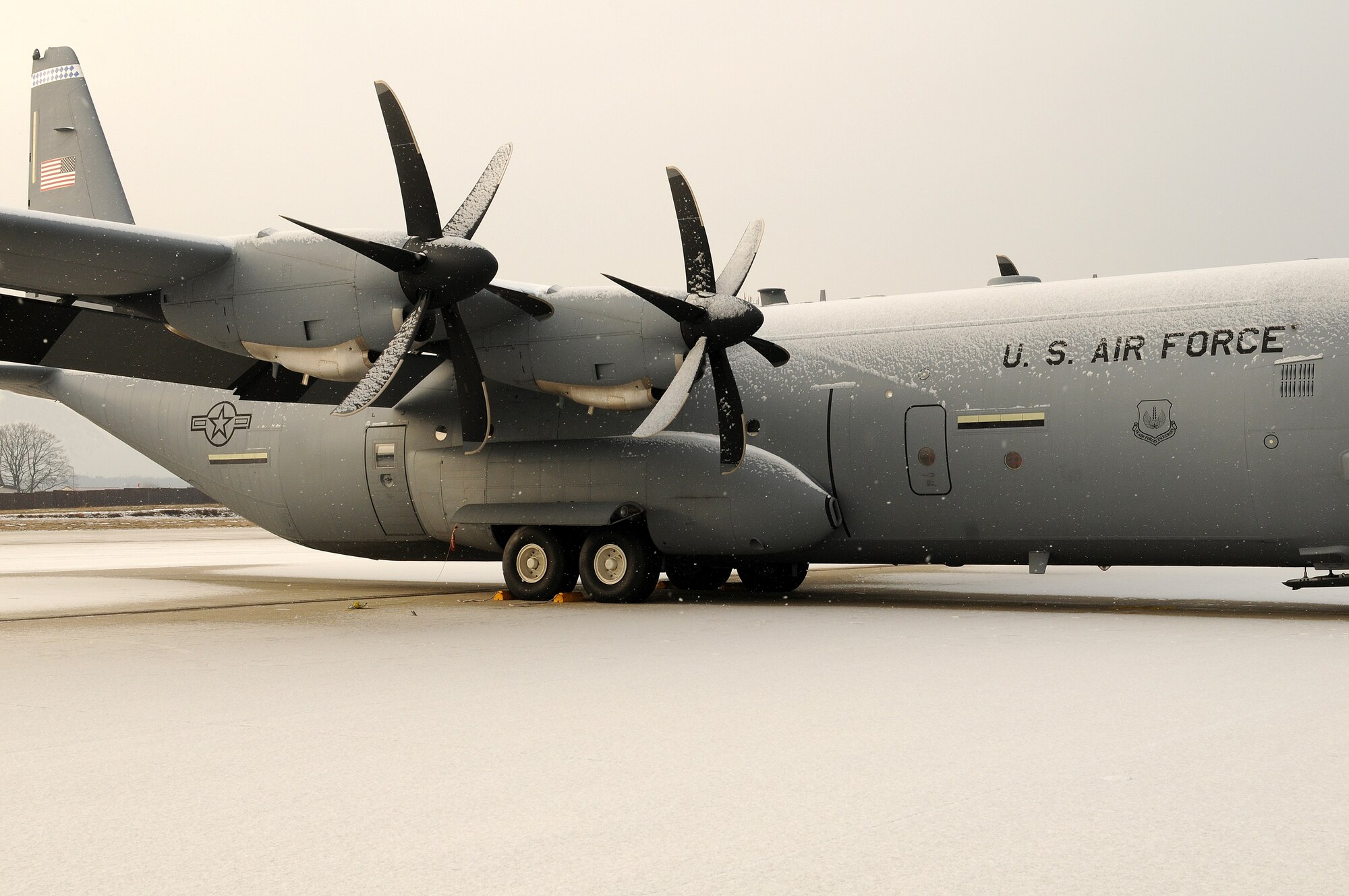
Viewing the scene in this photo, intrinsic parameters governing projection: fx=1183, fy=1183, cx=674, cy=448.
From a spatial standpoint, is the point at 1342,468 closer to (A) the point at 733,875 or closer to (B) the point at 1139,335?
(B) the point at 1139,335

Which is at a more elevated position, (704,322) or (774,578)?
(704,322)

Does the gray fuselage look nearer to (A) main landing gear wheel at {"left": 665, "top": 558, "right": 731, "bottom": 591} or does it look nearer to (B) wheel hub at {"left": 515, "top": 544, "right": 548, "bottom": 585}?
(B) wheel hub at {"left": 515, "top": 544, "right": 548, "bottom": 585}

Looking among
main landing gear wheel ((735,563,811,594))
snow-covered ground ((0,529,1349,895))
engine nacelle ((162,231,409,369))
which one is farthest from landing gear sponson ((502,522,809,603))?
engine nacelle ((162,231,409,369))

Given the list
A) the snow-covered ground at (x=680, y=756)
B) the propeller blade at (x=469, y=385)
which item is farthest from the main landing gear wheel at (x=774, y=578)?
the propeller blade at (x=469, y=385)

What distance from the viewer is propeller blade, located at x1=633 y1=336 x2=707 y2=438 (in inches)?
531

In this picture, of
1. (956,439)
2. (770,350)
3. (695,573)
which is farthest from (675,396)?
(695,573)

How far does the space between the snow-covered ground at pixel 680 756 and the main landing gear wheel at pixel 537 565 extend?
10.2 ft

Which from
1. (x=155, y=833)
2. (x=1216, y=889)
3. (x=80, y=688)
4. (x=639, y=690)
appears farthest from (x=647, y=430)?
(x=1216, y=889)

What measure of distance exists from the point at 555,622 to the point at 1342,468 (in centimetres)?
862

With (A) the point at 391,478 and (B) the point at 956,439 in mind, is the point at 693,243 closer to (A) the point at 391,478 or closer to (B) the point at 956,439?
(B) the point at 956,439

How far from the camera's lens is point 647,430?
44.2 feet

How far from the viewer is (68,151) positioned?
62.1 ft

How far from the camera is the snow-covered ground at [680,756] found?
4293 millimetres

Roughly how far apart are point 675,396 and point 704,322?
100 cm
